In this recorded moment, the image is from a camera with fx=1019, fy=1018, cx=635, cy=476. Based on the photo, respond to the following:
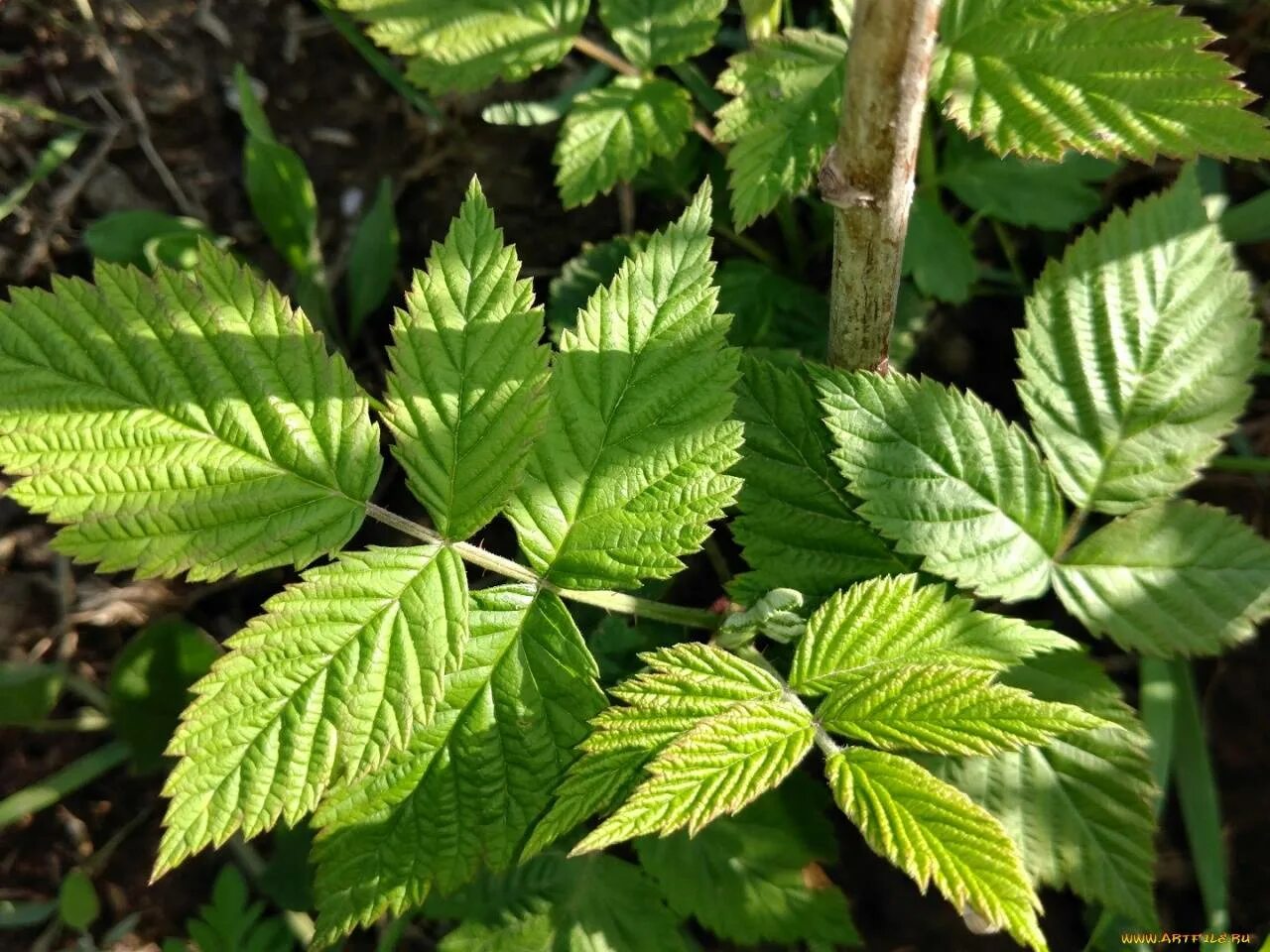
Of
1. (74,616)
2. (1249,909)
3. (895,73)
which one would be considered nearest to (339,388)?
(895,73)

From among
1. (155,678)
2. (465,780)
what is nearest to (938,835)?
(465,780)

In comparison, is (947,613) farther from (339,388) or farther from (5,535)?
(5,535)

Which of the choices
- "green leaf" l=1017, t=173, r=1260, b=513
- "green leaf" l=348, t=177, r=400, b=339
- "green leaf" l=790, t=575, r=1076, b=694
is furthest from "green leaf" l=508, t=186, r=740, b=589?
"green leaf" l=348, t=177, r=400, b=339

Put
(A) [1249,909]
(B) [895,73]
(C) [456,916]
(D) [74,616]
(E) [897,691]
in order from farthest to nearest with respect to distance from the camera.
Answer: (D) [74,616]
(A) [1249,909]
(C) [456,916]
(E) [897,691]
(B) [895,73]

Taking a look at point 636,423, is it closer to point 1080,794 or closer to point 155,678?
point 1080,794

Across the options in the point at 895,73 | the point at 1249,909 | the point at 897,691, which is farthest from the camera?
the point at 1249,909

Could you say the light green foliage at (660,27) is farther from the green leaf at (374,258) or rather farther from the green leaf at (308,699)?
the green leaf at (308,699)

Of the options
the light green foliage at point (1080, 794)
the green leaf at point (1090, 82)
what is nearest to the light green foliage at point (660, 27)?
the green leaf at point (1090, 82)
